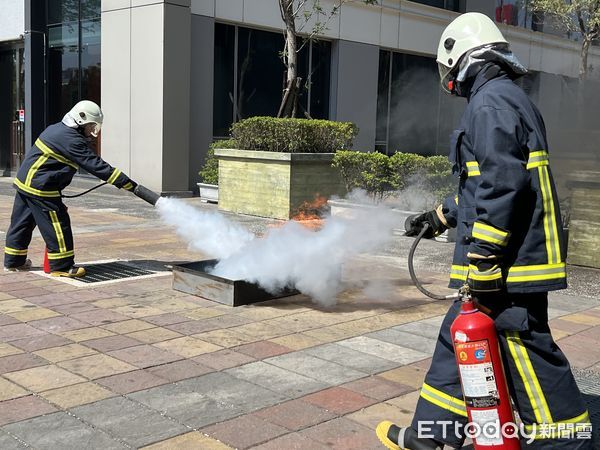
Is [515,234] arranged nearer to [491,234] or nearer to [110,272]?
[491,234]

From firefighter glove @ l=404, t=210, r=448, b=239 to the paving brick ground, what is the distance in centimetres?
100

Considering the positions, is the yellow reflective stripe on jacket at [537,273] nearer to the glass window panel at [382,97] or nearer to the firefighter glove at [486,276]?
the firefighter glove at [486,276]

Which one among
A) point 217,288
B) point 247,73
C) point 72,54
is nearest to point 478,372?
point 217,288

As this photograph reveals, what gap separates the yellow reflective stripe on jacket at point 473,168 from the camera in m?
2.89

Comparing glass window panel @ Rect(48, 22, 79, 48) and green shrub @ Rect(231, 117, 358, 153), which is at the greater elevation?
glass window panel @ Rect(48, 22, 79, 48)

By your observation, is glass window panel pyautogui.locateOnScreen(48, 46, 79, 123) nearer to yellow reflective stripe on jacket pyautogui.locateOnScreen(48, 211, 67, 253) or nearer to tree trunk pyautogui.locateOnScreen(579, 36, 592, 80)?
yellow reflective stripe on jacket pyautogui.locateOnScreen(48, 211, 67, 253)

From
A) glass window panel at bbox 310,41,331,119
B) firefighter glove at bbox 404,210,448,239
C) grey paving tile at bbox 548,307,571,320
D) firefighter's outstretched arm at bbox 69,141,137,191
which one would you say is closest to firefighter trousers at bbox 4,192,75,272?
firefighter's outstretched arm at bbox 69,141,137,191

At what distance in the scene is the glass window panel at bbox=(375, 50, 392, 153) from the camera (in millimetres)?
19219

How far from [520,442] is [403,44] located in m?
17.7

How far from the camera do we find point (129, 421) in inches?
139

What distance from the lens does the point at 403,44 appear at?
19406 millimetres

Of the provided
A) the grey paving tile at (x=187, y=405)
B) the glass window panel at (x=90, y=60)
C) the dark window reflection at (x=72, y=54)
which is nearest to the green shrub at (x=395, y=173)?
the grey paving tile at (x=187, y=405)

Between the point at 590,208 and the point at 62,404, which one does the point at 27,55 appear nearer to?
the point at 590,208

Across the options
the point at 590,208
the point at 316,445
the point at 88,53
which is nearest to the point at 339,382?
the point at 316,445
